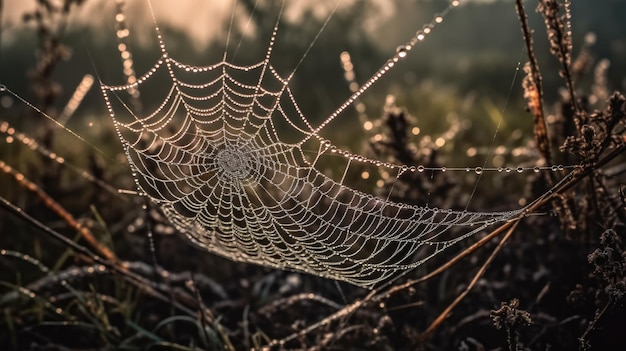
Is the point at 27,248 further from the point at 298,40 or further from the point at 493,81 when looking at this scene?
the point at 493,81

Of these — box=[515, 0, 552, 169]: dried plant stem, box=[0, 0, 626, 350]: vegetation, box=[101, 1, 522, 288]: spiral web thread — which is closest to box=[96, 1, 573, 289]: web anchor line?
box=[101, 1, 522, 288]: spiral web thread

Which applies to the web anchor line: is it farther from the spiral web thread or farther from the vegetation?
the vegetation

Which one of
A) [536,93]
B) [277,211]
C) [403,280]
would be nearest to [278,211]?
[277,211]

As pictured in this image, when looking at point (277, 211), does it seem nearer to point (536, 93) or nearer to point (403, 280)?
point (403, 280)

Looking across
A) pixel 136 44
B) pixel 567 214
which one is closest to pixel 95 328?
pixel 567 214

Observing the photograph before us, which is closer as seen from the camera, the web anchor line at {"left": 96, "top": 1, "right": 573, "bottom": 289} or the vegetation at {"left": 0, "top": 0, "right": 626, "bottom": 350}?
the vegetation at {"left": 0, "top": 0, "right": 626, "bottom": 350}

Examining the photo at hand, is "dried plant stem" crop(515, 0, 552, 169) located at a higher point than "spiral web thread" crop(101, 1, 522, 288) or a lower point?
higher

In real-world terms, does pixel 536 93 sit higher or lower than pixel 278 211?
higher

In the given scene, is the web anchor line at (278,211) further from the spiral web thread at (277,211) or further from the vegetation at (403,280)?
the vegetation at (403,280)

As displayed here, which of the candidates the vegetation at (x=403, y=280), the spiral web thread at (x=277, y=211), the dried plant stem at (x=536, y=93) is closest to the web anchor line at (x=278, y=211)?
the spiral web thread at (x=277, y=211)

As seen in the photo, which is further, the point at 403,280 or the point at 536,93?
the point at 403,280

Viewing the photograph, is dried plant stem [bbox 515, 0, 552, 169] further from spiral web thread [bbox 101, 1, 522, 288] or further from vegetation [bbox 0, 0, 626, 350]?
spiral web thread [bbox 101, 1, 522, 288]
